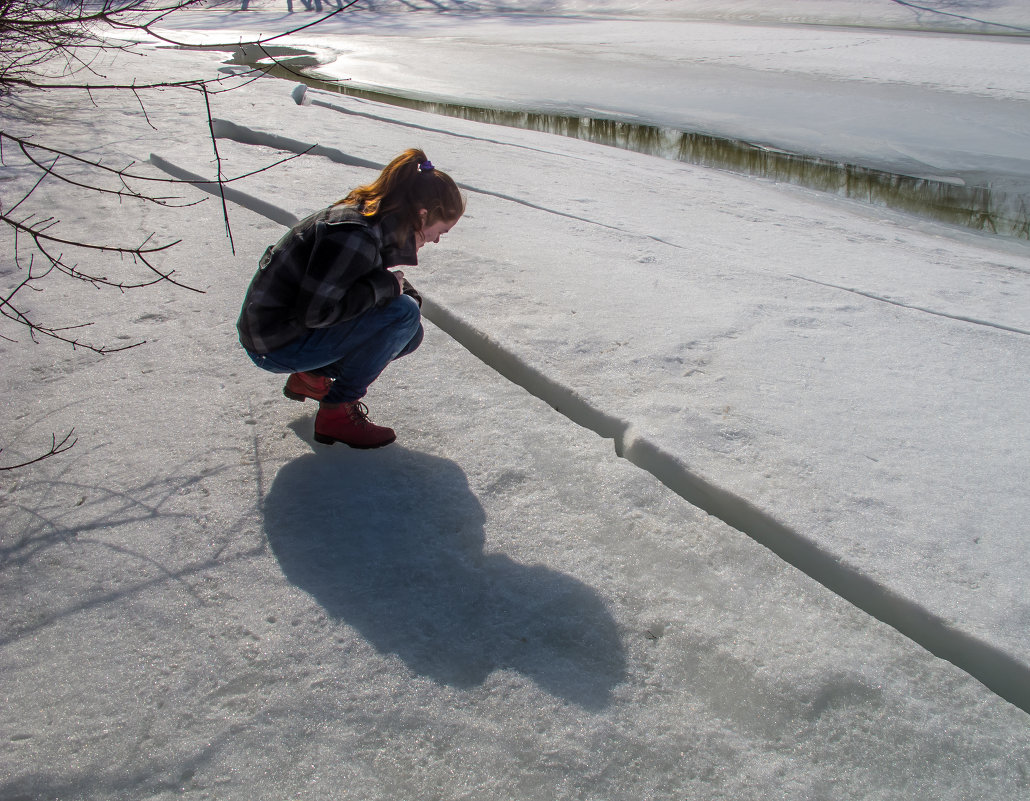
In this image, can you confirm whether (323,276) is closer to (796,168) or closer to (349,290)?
(349,290)

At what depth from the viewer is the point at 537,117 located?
25.1ft

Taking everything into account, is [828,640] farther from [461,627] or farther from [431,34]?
[431,34]

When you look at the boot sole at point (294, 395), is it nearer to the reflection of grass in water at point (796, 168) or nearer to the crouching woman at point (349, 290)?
the crouching woman at point (349, 290)

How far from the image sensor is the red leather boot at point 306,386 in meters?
1.87

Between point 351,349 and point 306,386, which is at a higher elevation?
point 351,349

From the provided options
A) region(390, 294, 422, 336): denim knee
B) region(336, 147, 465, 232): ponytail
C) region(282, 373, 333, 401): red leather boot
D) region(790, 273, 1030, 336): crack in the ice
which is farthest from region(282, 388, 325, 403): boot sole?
region(790, 273, 1030, 336): crack in the ice

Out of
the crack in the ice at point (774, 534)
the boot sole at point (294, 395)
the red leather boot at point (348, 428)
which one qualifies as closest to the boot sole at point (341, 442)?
the red leather boot at point (348, 428)

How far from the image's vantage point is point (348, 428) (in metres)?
1.83

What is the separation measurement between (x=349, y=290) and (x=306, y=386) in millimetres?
357

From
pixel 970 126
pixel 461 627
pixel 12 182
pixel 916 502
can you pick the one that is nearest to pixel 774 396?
pixel 916 502

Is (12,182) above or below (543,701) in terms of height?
above

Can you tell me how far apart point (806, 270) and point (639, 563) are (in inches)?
76.5

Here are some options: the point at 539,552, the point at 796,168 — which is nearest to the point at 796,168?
the point at 796,168

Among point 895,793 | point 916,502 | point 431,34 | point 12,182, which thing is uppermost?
point 431,34
